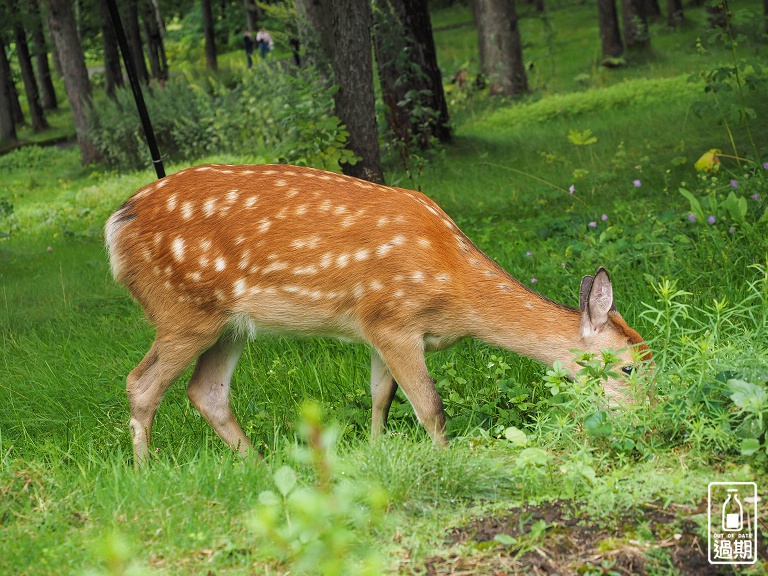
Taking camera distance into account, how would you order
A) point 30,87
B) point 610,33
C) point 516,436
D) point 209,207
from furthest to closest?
1. point 30,87
2. point 610,33
3. point 209,207
4. point 516,436

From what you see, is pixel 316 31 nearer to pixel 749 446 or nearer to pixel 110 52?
pixel 749 446

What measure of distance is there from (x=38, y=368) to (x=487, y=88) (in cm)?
1388

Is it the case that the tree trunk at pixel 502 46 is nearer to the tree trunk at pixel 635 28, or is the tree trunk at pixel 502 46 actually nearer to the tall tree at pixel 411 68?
the tree trunk at pixel 635 28

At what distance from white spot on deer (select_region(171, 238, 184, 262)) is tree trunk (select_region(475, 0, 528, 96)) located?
14254mm

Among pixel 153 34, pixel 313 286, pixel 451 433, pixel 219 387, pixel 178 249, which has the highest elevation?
pixel 153 34

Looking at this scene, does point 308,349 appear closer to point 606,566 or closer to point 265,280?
point 265,280

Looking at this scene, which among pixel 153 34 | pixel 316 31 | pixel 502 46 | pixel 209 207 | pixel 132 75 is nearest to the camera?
pixel 209 207

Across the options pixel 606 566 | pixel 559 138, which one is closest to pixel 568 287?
pixel 606 566

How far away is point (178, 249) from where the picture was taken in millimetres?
4840

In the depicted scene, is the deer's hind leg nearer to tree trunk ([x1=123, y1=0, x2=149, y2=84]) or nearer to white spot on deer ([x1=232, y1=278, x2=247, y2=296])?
white spot on deer ([x1=232, y1=278, x2=247, y2=296])

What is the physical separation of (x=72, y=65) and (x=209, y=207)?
1563 cm

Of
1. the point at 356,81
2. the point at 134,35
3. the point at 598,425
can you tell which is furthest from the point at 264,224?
the point at 134,35

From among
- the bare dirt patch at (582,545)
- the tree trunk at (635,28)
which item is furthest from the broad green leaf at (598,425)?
the tree trunk at (635,28)

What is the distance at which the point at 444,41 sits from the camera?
3381 centimetres
